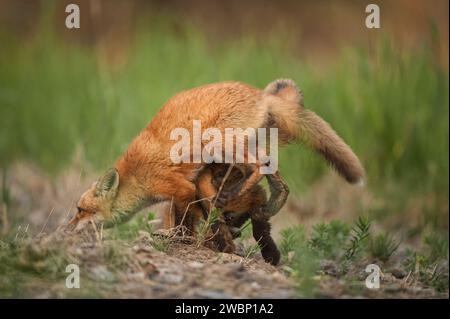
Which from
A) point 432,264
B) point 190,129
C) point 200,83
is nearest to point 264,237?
point 190,129

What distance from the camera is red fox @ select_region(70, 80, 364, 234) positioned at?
5363mm

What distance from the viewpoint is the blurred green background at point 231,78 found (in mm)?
8484

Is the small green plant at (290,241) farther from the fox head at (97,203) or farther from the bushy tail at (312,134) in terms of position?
the fox head at (97,203)

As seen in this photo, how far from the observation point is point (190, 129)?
17.5ft

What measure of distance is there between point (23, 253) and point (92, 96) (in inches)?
194

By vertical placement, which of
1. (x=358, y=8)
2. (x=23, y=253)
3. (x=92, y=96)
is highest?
(x=358, y=8)

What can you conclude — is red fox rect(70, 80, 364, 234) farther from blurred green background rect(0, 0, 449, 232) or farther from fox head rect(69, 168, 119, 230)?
blurred green background rect(0, 0, 449, 232)

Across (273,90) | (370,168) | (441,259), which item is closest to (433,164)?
(370,168)

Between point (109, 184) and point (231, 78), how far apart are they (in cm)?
352

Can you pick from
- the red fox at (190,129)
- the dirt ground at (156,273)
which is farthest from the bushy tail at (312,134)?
the dirt ground at (156,273)

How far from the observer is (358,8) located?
16.2 meters

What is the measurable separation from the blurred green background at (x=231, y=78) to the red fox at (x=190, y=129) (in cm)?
174

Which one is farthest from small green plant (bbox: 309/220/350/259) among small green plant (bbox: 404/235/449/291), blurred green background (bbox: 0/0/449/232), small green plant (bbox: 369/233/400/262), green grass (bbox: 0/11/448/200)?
green grass (bbox: 0/11/448/200)
